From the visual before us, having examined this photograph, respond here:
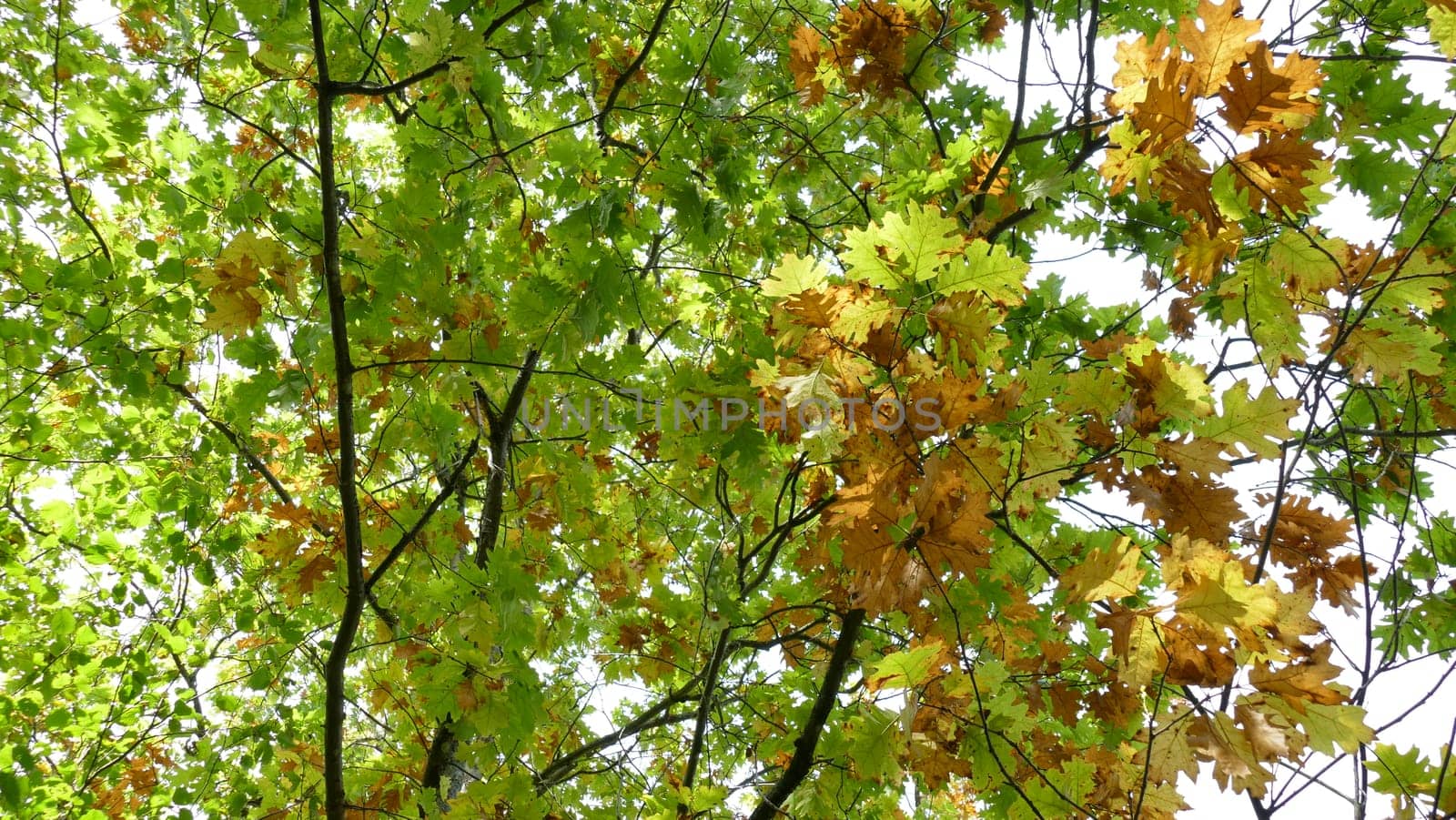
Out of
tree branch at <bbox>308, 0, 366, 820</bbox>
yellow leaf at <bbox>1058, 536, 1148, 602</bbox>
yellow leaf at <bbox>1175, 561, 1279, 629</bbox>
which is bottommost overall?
yellow leaf at <bbox>1175, 561, 1279, 629</bbox>

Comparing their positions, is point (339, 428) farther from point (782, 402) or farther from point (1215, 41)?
point (1215, 41)

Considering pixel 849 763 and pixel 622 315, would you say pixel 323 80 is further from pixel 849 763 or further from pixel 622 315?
pixel 849 763

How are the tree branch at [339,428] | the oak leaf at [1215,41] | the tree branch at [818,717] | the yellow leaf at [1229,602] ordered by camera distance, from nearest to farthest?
the yellow leaf at [1229,602] < the oak leaf at [1215,41] < the tree branch at [339,428] < the tree branch at [818,717]

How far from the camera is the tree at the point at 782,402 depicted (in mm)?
1618

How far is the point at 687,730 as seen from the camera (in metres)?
4.78


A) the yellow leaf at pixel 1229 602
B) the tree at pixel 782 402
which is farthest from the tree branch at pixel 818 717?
the yellow leaf at pixel 1229 602

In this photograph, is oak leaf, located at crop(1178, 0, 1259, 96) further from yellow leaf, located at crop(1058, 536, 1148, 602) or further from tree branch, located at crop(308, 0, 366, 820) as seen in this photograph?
tree branch, located at crop(308, 0, 366, 820)

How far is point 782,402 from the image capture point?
6.74 ft

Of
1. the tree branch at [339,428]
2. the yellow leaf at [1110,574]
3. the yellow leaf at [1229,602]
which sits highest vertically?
the tree branch at [339,428]

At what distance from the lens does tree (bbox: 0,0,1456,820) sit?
162 cm

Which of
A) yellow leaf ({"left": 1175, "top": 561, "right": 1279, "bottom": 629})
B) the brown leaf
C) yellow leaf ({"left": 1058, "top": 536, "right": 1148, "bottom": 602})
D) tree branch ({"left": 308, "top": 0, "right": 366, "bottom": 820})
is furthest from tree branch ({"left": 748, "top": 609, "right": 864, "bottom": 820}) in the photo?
the brown leaf

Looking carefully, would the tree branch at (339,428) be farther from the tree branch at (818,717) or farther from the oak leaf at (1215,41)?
the oak leaf at (1215,41)

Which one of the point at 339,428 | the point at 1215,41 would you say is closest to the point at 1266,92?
the point at 1215,41

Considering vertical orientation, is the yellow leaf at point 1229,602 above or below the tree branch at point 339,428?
below
